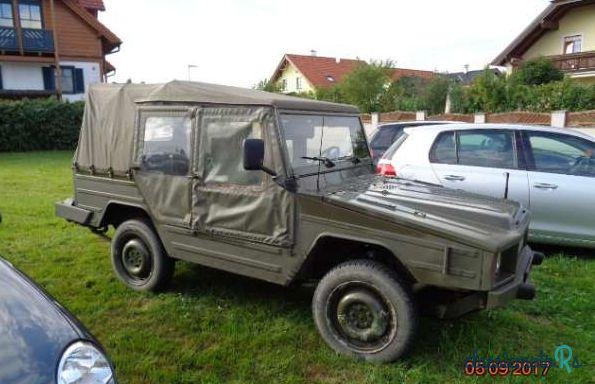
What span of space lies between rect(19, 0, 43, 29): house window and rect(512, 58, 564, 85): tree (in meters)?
25.7

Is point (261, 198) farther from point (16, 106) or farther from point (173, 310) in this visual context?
point (16, 106)

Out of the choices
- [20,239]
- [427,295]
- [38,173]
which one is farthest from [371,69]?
[427,295]

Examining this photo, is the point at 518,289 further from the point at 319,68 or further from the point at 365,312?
the point at 319,68

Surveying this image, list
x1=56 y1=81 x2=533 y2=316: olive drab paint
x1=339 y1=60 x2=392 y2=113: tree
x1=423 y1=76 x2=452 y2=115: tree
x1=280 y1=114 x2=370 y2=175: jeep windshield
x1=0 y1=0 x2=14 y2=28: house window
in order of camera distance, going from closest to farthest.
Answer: x1=56 y1=81 x2=533 y2=316: olive drab paint < x1=280 y1=114 x2=370 y2=175: jeep windshield < x1=0 y1=0 x2=14 y2=28: house window < x1=423 y1=76 x2=452 y2=115: tree < x1=339 y1=60 x2=392 y2=113: tree

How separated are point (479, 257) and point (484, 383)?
970 millimetres

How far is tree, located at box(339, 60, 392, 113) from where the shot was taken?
26703 mm

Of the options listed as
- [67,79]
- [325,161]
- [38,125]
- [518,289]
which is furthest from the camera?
[67,79]

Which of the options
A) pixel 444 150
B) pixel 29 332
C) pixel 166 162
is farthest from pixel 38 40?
pixel 29 332

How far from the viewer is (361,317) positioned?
3.47m

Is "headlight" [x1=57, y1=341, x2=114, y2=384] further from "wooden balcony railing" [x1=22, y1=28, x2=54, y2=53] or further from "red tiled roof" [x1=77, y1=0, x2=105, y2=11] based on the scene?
"red tiled roof" [x1=77, y1=0, x2=105, y2=11]

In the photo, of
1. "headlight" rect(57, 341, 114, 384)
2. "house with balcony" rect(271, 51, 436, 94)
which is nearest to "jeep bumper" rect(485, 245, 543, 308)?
"headlight" rect(57, 341, 114, 384)

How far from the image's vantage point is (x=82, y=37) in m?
27.9

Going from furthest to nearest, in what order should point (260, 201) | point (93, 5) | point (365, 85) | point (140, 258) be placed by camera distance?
point (93, 5) → point (365, 85) → point (140, 258) → point (260, 201)
